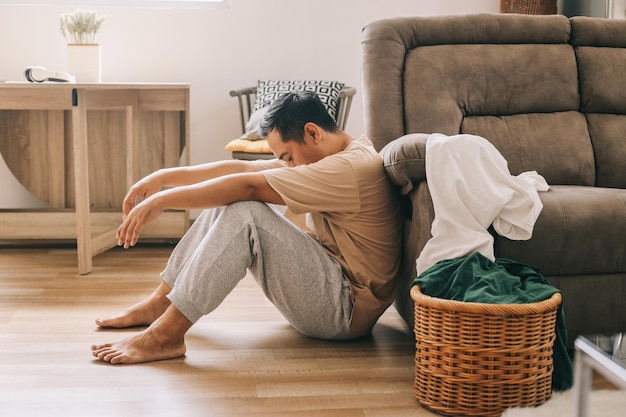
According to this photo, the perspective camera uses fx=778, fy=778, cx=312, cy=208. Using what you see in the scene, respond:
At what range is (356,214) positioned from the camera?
2199 mm

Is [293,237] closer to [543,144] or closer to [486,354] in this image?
[486,354]

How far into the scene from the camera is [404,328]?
255cm

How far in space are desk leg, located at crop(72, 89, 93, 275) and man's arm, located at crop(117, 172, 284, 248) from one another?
1190mm

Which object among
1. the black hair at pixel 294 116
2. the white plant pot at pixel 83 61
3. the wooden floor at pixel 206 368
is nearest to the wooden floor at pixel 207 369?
→ the wooden floor at pixel 206 368

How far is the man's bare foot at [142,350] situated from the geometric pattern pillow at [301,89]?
80.4 inches

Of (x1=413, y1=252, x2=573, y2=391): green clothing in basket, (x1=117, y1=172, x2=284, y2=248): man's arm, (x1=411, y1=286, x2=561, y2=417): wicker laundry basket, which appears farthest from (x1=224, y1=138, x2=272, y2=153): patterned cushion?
(x1=411, y1=286, x2=561, y2=417): wicker laundry basket

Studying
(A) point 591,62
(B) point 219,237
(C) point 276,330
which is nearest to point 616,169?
(A) point 591,62

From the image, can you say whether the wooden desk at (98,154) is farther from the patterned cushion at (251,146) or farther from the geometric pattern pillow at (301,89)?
the geometric pattern pillow at (301,89)

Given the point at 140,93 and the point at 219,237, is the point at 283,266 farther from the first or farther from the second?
the point at 140,93

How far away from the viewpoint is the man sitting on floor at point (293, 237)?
6.84ft

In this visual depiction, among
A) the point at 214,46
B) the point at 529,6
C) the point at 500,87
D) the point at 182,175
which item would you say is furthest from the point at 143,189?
the point at 529,6

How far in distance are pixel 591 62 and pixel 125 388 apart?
2080 mm

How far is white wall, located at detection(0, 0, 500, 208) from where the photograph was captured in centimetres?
421

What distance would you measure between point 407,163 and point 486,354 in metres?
0.60
